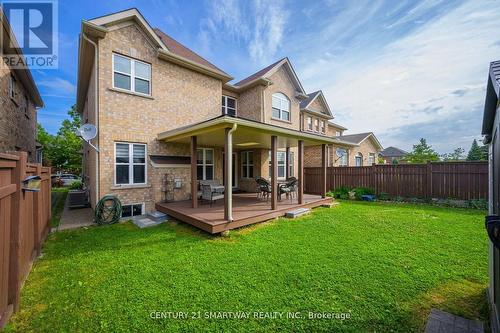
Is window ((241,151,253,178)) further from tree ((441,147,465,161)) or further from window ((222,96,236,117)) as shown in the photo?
A: tree ((441,147,465,161))

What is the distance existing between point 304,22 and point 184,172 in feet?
29.5

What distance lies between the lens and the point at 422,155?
2975 cm

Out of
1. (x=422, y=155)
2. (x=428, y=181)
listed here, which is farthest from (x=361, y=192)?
(x=422, y=155)

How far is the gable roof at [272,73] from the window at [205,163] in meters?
5.14

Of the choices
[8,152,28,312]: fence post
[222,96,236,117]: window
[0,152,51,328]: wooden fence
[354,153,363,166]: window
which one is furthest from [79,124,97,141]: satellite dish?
[354,153,363,166]: window

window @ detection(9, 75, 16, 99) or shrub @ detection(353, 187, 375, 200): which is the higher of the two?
window @ detection(9, 75, 16, 99)

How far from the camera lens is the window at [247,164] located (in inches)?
537

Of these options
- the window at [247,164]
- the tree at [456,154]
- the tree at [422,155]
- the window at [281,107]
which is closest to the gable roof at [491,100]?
the window at [247,164]

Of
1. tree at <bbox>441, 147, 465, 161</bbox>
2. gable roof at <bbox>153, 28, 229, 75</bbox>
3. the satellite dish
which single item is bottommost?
the satellite dish

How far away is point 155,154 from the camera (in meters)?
9.04

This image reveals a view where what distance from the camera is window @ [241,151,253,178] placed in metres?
13.6

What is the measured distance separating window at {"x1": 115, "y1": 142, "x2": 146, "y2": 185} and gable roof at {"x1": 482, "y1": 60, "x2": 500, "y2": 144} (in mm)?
9729

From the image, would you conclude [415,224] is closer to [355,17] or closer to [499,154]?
[499,154]

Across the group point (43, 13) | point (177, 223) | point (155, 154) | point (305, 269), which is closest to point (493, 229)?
point (305, 269)
